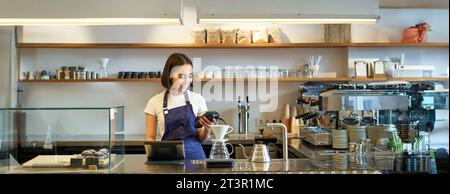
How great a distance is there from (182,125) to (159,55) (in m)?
1.84

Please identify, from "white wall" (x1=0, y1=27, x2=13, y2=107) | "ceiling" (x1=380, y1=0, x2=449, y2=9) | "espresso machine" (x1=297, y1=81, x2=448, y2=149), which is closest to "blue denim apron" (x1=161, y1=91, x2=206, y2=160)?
"espresso machine" (x1=297, y1=81, x2=448, y2=149)

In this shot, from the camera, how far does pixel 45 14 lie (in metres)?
2.74

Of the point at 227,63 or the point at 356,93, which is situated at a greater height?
the point at 227,63

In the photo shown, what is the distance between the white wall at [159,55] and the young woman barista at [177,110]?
1726mm

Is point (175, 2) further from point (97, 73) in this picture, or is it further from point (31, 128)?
point (97, 73)

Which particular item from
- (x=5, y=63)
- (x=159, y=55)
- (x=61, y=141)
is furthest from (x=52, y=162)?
(x=159, y=55)

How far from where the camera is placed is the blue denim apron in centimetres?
285

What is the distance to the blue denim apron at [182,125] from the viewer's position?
2.85m

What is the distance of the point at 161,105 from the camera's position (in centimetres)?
280

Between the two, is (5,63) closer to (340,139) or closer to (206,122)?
(206,122)
